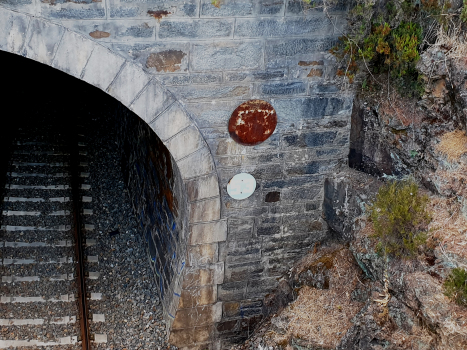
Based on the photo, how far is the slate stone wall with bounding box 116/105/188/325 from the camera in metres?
6.00

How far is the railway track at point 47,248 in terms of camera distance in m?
5.97

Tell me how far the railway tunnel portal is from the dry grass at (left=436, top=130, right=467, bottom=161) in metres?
1.14

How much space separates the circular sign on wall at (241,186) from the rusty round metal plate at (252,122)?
0.38 meters

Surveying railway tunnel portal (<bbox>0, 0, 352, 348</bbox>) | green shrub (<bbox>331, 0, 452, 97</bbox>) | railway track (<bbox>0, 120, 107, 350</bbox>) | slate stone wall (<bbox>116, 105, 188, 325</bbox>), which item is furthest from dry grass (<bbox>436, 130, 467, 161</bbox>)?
railway track (<bbox>0, 120, 107, 350</bbox>)

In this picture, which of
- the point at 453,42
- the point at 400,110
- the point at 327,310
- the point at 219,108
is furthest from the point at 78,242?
the point at 453,42

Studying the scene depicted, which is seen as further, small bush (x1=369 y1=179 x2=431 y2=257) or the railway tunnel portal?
small bush (x1=369 y1=179 x2=431 y2=257)

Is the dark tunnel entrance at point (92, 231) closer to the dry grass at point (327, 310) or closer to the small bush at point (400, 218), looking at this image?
the dry grass at point (327, 310)

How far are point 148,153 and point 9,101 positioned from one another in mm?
4275

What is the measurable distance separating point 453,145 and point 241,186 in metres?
2.16

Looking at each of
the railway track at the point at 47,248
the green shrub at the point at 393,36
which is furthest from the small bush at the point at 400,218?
the railway track at the point at 47,248

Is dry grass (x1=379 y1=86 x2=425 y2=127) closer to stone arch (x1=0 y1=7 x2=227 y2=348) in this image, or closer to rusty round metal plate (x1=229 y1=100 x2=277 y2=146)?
rusty round metal plate (x1=229 y1=100 x2=277 y2=146)

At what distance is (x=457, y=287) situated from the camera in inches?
166

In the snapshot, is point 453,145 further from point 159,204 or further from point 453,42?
point 159,204

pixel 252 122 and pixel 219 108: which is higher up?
pixel 219 108
